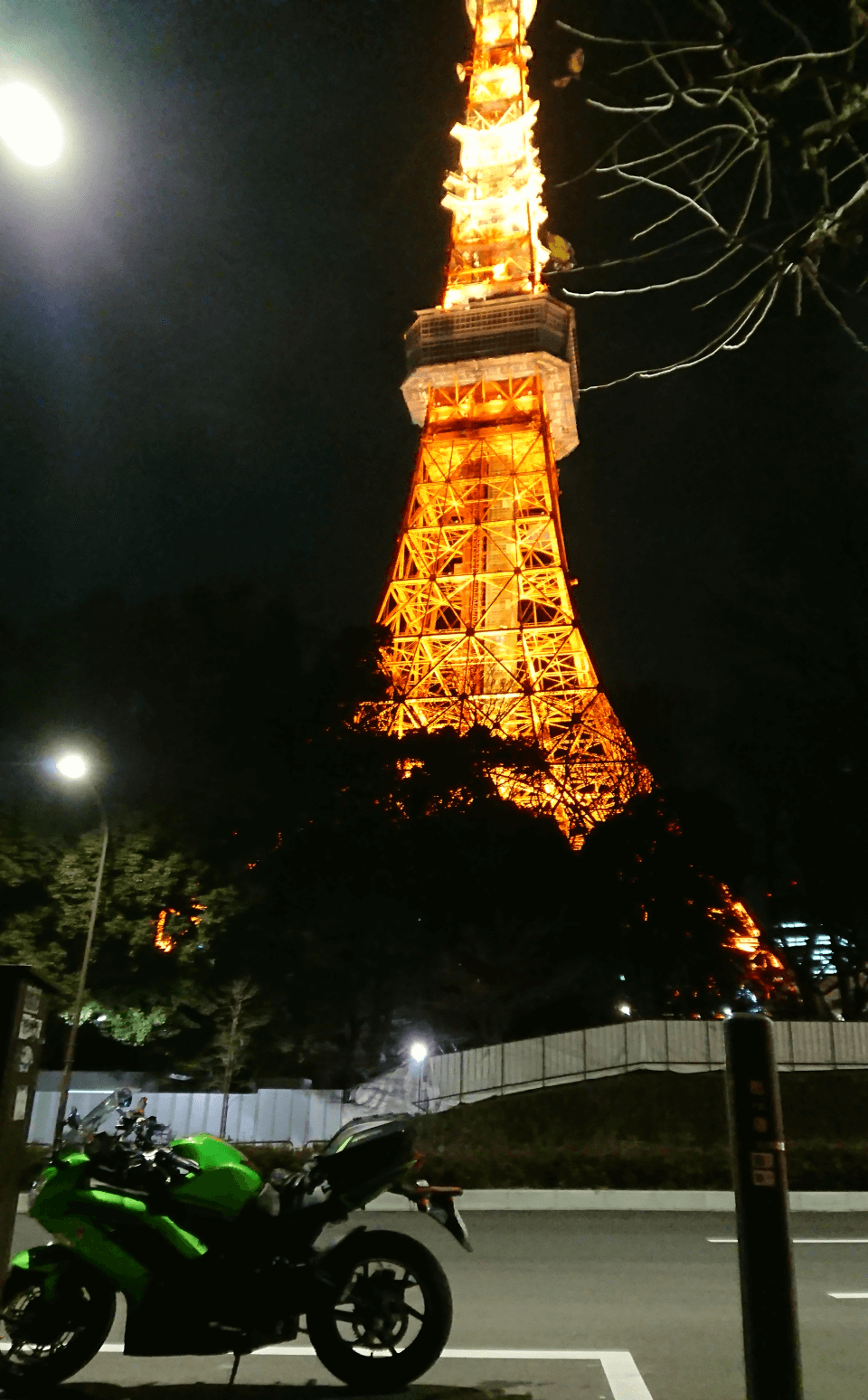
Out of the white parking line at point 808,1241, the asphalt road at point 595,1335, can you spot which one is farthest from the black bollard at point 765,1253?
the white parking line at point 808,1241

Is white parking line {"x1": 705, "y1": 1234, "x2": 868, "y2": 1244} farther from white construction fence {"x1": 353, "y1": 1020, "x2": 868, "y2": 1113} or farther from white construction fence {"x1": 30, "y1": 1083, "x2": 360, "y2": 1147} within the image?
white construction fence {"x1": 30, "y1": 1083, "x2": 360, "y2": 1147}

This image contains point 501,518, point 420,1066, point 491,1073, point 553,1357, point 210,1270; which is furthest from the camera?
point 501,518

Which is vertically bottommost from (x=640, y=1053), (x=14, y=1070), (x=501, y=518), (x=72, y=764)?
(x=14, y=1070)

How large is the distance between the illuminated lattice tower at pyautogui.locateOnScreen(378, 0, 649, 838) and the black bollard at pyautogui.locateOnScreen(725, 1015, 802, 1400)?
2644 cm

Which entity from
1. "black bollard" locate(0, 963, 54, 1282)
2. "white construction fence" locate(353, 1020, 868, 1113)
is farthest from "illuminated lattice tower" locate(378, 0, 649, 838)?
"black bollard" locate(0, 963, 54, 1282)

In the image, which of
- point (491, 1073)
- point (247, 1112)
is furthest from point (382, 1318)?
point (247, 1112)

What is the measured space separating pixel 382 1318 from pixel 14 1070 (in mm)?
1835

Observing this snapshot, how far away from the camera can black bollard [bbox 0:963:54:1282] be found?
4.23 meters

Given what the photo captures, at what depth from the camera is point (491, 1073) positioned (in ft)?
72.9

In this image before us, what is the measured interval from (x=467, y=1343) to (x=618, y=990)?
26356 millimetres

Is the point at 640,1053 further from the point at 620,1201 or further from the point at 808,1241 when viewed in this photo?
the point at 808,1241

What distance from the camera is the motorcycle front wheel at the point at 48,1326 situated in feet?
14.9

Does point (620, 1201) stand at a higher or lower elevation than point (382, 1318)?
higher

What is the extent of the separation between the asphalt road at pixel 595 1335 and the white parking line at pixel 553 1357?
1 cm
